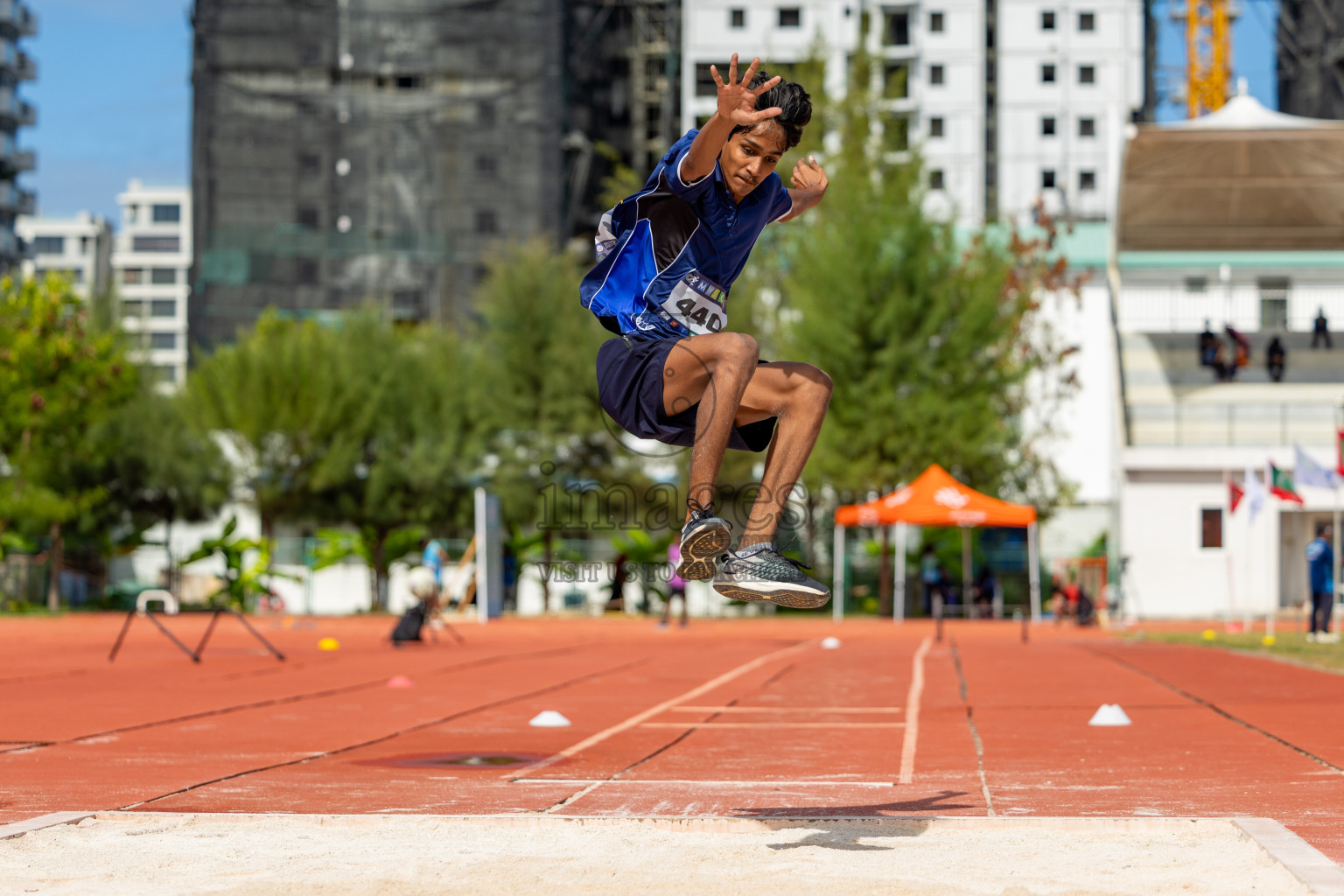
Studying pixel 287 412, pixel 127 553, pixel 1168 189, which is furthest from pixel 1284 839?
pixel 1168 189

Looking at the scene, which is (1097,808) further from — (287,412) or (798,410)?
(287,412)

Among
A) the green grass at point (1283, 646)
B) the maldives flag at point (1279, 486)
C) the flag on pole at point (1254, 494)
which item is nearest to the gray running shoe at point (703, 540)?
the green grass at point (1283, 646)

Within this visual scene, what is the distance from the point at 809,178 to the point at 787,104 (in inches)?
33.1

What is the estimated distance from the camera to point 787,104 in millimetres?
4957

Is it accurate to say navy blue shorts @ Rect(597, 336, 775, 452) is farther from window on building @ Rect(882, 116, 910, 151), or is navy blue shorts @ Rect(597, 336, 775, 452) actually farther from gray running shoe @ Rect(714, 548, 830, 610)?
window on building @ Rect(882, 116, 910, 151)

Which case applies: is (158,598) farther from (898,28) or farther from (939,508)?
(898,28)

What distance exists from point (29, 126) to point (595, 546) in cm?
6962

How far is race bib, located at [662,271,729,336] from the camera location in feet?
17.2

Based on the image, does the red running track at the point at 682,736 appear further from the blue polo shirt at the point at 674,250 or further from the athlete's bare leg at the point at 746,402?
the blue polo shirt at the point at 674,250

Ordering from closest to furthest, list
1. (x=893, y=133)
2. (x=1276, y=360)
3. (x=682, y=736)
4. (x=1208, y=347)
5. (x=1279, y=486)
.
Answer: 1. (x=682, y=736)
2. (x=1279, y=486)
3. (x=1276, y=360)
4. (x=1208, y=347)
5. (x=893, y=133)

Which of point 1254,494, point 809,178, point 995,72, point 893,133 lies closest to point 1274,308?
point 893,133

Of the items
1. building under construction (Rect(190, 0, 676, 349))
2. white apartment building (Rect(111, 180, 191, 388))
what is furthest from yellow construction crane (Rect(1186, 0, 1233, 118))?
white apartment building (Rect(111, 180, 191, 388))

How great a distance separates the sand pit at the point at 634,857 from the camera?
4.82 metres

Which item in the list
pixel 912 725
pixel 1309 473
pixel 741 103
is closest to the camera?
pixel 741 103
